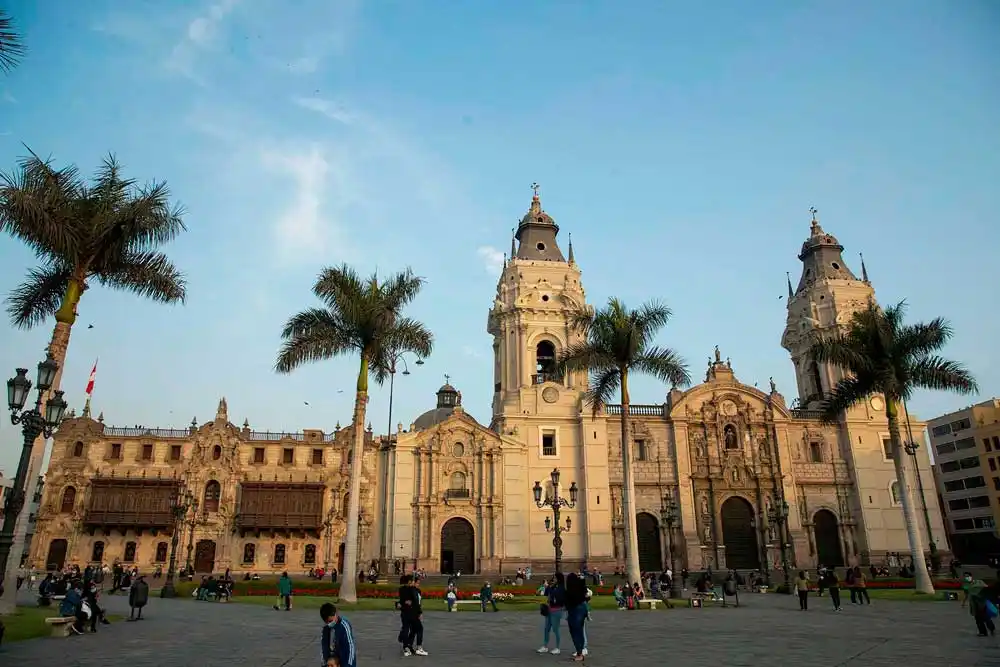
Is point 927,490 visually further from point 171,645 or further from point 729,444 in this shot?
point 171,645

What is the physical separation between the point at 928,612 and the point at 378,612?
53.1ft

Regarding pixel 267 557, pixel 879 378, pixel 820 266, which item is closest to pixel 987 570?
pixel 879 378

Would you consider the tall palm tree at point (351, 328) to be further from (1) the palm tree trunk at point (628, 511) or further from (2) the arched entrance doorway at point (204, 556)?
(2) the arched entrance doorway at point (204, 556)

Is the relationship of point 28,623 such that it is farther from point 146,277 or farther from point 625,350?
point 625,350

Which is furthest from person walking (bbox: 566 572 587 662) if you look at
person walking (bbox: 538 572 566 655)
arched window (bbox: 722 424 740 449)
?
arched window (bbox: 722 424 740 449)

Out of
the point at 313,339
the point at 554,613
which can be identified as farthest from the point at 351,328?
the point at 554,613

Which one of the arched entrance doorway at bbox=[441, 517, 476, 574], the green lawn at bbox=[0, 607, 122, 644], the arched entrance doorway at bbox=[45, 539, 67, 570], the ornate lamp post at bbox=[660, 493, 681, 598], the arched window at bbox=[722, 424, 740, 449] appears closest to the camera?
the green lawn at bbox=[0, 607, 122, 644]

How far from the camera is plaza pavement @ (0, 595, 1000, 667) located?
438 inches

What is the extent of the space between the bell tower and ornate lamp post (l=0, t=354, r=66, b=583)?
46.8m

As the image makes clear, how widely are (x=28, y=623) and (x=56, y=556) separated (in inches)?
1260

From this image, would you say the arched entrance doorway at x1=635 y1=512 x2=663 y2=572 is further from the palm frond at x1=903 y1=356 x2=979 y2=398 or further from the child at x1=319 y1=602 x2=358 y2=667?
the child at x1=319 y1=602 x2=358 y2=667

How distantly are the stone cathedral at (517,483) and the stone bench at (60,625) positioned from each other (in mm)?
27364

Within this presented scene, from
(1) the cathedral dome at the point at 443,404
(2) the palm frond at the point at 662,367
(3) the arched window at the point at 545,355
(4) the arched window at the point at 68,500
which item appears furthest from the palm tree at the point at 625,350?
(4) the arched window at the point at 68,500

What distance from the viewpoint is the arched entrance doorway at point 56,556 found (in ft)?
138
